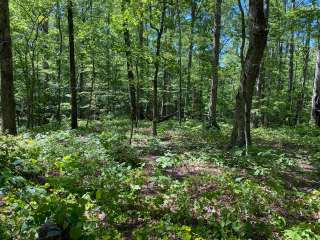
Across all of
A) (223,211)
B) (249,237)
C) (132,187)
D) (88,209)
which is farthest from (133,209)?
(249,237)

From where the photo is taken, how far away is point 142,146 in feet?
41.0

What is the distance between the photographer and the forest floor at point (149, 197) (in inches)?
165

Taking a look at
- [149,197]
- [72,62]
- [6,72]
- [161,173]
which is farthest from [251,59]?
[72,62]

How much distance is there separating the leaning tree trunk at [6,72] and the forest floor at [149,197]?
2.80m

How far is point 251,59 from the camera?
35.4ft

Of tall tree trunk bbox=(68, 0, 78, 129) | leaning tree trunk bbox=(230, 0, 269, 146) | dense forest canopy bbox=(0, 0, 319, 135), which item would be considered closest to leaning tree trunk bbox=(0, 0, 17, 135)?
dense forest canopy bbox=(0, 0, 319, 135)

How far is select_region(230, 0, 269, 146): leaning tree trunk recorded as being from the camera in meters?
10.4

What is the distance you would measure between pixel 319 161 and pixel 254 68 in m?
3.29

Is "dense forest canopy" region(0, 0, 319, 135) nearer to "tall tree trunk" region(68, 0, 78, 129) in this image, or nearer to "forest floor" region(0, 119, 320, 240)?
"tall tree trunk" region(68, 0, 78, 129)

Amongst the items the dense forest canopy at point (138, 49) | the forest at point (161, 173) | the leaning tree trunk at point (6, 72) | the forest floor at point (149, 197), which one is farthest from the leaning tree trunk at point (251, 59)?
the leaning tree trunk at point (6, 72)

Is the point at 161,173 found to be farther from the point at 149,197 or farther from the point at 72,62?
the point at 72,62

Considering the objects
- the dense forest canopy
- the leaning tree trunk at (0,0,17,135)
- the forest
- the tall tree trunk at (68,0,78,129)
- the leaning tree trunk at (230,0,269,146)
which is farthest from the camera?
the tall tree trunk at (68,0,78,129)

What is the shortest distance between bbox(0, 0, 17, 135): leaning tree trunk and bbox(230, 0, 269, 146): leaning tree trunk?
7373 mm

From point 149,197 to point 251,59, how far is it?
6.19 meters
